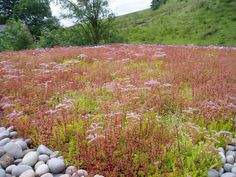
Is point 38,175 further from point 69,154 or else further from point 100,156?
point 100,156

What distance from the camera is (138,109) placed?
628 centimetres

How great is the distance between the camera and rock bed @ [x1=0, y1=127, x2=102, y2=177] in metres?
4.49

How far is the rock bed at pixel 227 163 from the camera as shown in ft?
14.6

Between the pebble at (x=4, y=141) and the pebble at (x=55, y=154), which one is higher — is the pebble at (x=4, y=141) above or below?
above

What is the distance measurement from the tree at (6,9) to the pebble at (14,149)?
54101mm

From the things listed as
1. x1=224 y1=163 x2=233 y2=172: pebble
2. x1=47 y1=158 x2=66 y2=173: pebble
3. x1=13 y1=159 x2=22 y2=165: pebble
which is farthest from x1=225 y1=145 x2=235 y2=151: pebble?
x1=13 y1=159 x2=22 y2=165: pebble

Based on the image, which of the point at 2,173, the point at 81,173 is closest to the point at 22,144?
the point at 2,173

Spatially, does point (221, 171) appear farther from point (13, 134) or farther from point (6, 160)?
point (13, 134)

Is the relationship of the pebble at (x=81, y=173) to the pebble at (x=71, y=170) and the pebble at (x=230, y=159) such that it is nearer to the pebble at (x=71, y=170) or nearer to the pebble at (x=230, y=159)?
the pebble at (x=71, y=170)

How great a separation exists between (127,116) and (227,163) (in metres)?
2.10

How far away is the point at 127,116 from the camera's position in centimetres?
572

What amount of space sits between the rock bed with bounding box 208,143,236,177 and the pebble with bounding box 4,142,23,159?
11.1 feet

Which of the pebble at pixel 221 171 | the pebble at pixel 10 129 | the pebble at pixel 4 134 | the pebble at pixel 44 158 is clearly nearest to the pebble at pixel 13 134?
the pebble at pixel 4 134

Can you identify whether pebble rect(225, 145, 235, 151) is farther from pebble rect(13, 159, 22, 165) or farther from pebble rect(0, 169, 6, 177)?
pebble rect(0, 169, 6, 177)
